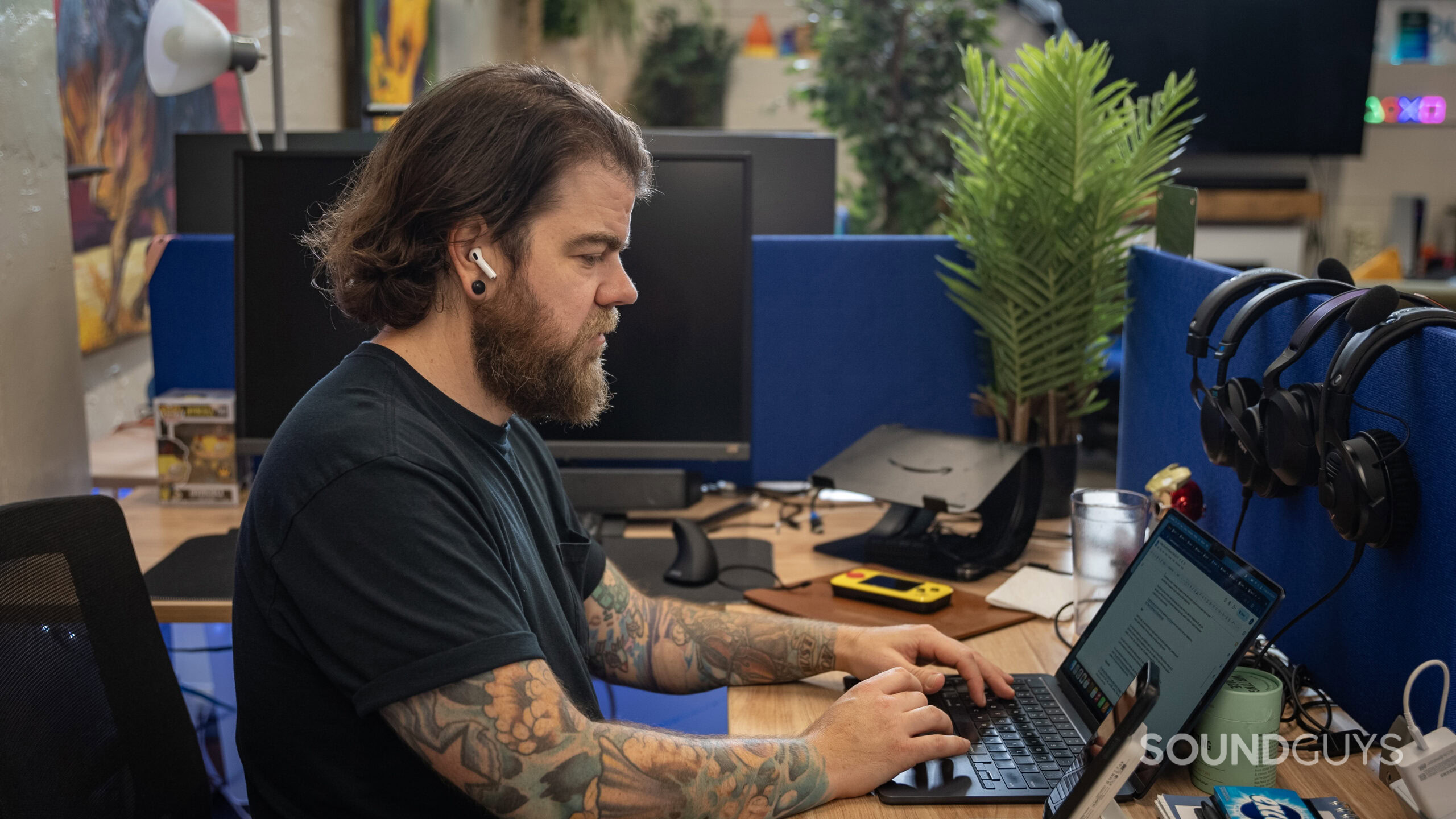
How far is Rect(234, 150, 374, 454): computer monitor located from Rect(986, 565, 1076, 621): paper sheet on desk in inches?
36.0

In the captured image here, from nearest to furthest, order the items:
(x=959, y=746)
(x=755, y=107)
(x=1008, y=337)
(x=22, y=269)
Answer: (x=959, y=746) → (x=22, y=269) → (x=1008, y=337) → (x=755, y=107)

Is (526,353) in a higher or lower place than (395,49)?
lower

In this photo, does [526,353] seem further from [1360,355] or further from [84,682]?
[1360,355]

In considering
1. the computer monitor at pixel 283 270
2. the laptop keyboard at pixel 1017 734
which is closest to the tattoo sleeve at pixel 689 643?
the laptop keyboard at pixel 1017 734

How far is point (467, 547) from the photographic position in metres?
0.84

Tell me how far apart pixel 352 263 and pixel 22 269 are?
0.79m

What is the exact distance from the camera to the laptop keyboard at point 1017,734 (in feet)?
3.06

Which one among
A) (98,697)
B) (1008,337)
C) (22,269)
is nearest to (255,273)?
(22,269)

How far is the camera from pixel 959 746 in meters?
0.95

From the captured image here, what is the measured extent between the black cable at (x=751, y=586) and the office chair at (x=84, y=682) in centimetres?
63

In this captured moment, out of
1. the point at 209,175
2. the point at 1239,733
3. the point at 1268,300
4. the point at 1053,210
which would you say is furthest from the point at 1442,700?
the point at 209,175

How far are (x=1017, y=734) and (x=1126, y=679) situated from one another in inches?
4.3

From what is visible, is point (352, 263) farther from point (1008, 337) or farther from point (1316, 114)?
point (1316, 114)

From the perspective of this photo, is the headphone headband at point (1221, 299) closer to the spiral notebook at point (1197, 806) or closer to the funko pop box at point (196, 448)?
the spiral notebook at point (1197, 806)
